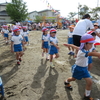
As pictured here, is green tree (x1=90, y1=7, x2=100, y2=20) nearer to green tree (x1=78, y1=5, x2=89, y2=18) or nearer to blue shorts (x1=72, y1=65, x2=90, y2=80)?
green tree (x1=78, y1=5, x2=89, y2=18)

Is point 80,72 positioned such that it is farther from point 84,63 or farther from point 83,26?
point 83,26

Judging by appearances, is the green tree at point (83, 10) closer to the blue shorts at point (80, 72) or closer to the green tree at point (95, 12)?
the green tree at point (95, 12)

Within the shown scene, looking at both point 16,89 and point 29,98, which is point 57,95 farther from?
point 16,89

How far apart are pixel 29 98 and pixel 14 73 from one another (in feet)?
5.19

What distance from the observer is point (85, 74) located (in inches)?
97.7

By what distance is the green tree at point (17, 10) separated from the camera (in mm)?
31547

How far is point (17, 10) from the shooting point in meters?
32.0

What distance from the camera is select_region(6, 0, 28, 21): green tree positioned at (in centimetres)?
3155

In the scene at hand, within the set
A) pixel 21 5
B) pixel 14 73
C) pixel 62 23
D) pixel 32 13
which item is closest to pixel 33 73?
pixel 14 73

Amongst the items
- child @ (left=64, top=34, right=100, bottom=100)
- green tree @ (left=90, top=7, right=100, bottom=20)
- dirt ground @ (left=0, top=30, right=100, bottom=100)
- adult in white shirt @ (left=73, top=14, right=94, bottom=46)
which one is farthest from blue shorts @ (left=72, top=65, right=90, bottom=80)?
green tree @ (left=90, top=7, right=100, bottom=20)

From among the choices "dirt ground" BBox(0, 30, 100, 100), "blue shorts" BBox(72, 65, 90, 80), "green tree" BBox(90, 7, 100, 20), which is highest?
"green tree" BBox(90, 7, 100, 20)

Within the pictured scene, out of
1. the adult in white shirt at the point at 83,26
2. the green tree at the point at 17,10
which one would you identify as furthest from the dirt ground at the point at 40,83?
the green tree at the point at 17,10

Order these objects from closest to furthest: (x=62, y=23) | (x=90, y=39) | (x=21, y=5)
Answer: (x=90, y=39) < (x=62, y=23) < (x=21, y=5)

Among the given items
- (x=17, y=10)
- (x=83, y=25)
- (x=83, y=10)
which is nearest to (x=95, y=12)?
(x=83, y=10)
